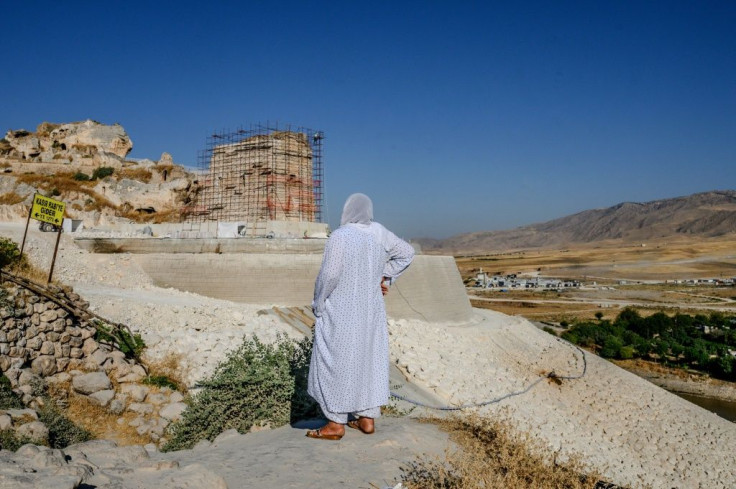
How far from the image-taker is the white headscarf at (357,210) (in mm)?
3998

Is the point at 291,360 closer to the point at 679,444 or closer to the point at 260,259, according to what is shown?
the point at 260,259

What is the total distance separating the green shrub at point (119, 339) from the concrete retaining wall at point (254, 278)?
20.7ft

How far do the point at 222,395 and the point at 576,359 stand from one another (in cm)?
1377

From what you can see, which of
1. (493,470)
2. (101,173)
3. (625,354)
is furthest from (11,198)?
(625,354)

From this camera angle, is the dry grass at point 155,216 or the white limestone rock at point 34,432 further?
the dry grass at point 155,216

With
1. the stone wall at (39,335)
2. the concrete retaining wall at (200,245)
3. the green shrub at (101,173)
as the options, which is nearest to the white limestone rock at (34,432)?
the stone wall at (39,335)

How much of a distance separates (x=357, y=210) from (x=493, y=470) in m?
2.07

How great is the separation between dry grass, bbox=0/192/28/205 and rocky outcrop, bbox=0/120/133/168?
26.9ft

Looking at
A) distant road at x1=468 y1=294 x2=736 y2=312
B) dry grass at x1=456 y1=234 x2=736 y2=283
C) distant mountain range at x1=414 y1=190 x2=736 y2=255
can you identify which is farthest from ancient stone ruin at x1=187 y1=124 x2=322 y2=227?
distant mountain range at x1=414 y1=190 x2=736 y2=255

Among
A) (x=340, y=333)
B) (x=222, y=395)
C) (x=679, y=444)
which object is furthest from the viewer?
(x=679, y=444)

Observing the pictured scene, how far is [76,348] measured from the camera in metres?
6.64

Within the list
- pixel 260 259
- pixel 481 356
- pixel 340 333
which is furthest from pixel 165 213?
pixel 340 333

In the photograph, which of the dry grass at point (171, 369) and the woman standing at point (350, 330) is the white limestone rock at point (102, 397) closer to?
the dry grass at point (171, 369)

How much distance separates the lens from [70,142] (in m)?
36.7
